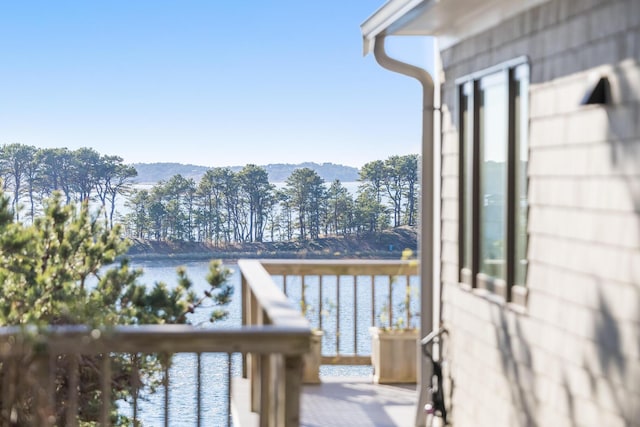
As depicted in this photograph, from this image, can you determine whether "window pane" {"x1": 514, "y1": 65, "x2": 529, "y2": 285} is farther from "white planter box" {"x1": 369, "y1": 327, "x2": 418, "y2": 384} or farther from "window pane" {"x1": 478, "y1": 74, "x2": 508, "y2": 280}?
"white planter box" {"x1": 369, "y1": 327, "x2": 418, "y2": 384}

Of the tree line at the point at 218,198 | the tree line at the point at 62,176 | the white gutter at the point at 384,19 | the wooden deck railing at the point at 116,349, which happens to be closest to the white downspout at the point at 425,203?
the white gutter at the point at 384,19

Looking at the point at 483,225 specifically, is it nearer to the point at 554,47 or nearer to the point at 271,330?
the point at 554,47

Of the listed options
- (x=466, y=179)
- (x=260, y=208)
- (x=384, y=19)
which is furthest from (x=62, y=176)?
(x=466, y=179)

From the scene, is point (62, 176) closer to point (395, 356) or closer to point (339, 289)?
point (339, 289)

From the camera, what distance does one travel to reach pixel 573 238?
3.91m

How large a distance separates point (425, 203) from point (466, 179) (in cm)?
78

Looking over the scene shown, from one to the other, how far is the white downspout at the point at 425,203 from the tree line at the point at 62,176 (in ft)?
62.5

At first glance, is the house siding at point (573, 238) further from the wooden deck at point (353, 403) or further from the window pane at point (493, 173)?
the wooden deck at point (353, 403)

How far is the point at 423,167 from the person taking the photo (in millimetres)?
6336

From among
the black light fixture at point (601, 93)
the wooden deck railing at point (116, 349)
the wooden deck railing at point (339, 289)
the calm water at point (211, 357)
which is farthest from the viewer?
the calm water at point (211, 357)

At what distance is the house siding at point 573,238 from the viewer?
11.2 feet

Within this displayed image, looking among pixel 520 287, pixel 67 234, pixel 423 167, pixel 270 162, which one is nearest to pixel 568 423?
pixel 520 287

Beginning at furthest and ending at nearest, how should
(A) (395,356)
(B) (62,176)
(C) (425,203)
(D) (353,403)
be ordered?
(B) (62,176) < (A) (395,356) < (D) (353,403) < (C) (425,203)

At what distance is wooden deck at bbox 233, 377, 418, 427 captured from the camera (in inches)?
246
